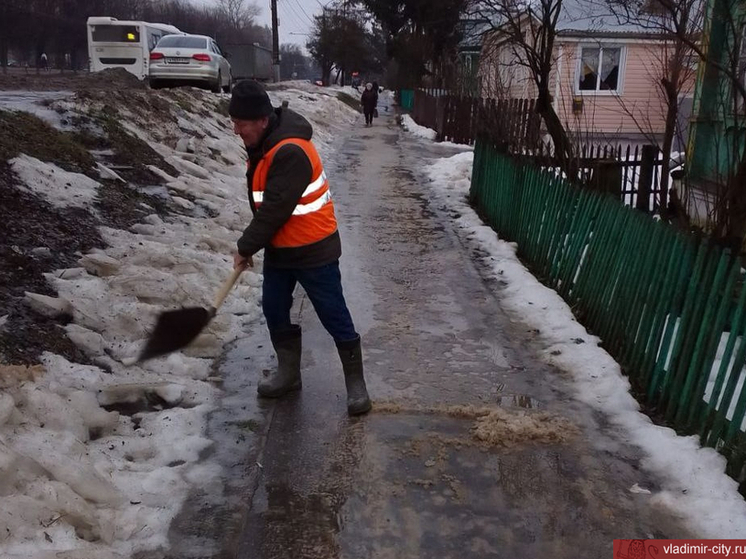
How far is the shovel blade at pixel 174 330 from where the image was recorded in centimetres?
389

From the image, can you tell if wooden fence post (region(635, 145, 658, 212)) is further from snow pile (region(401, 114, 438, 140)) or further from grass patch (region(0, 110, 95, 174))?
snow pile (region(401, 114, 438, 140))

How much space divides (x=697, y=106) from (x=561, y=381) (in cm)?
667

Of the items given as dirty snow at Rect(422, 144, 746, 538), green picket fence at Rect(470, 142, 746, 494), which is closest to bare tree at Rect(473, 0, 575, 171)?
dirty snow at Rect(422, 144, 746, 538)

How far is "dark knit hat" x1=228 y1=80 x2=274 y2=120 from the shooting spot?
3.47 meters

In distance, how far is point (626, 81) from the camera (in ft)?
67.4

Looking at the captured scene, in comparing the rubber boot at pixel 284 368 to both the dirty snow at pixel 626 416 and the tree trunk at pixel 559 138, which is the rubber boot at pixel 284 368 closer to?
the dirty snow at pixel 626 416

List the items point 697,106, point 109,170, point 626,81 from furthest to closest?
point 626,81, point 697,106, point 109,170

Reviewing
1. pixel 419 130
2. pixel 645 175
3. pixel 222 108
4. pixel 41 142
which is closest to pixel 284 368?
pixel 41 142

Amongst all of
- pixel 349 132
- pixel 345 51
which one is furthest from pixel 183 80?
pixel 345 51

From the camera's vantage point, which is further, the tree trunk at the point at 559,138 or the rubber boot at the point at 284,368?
the tree trunk at the point at 559,138

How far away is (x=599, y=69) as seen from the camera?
20.7 meters

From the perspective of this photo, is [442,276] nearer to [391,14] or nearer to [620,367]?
[620,367]

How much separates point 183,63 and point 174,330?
16.4 metres

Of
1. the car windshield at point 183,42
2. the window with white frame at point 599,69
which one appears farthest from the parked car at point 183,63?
the window with white frame at point 599,69
